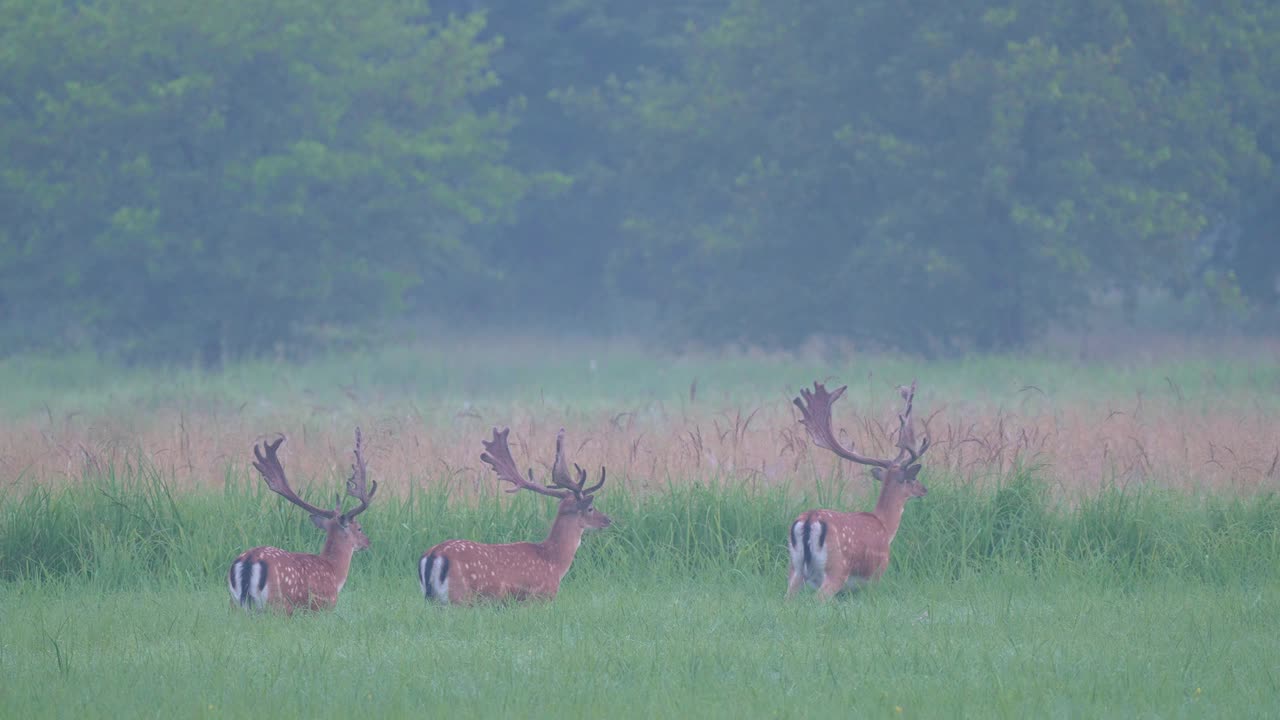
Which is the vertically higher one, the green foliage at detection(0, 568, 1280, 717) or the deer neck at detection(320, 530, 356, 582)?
the deer neck at detection(320, 530, 356, 582)

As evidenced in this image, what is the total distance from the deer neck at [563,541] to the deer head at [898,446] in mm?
1396

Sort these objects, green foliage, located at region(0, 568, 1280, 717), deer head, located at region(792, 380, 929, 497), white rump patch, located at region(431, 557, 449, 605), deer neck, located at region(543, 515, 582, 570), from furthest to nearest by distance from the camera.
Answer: deer head, located at region(792, 380, 929, 497) < deer neck, located at region(543, 515, 582, 570) < white rump patch, located at region(431, 557, 449, 605) < green foliage, located at region(0, 568, 1280, 717)

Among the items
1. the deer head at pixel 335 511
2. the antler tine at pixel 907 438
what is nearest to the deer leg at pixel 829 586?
the antler tine at pixel 907 438

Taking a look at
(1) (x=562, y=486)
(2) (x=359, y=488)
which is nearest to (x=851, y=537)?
(1) (x=562, y=486)

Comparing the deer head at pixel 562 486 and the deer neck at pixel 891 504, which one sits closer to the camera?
the deer head at pixel 562 486

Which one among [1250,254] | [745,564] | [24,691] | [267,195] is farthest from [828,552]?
[1250,254]

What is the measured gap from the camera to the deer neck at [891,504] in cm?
771

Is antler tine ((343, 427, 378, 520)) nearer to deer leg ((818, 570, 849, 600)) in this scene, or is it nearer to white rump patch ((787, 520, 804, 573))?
white rump patch ((787, 520, 804, 573))

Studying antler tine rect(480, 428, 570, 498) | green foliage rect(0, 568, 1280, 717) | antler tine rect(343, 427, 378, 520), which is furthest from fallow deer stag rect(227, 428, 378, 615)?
antler tine rect(480, 428, 570, 498)

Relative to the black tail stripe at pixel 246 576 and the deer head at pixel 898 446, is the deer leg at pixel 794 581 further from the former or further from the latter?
the black tail stripe at pixel 246 576

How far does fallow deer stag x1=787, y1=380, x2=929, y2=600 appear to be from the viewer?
7047mm

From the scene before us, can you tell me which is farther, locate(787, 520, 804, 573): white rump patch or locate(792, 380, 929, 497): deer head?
locate(792, 380, 929, 497): deer head

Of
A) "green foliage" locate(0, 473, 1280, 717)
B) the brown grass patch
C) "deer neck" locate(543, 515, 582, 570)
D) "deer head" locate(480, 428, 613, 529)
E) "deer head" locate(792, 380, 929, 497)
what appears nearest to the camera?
"green foliage" locate(0, 473, 1280, 717)

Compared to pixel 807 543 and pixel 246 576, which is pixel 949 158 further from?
pixel 246 576
